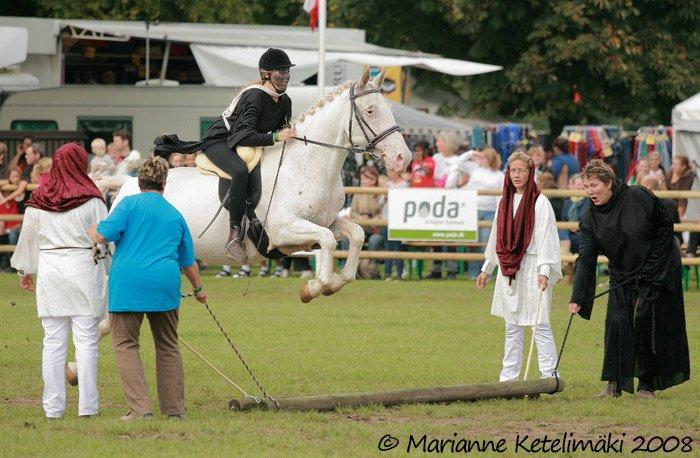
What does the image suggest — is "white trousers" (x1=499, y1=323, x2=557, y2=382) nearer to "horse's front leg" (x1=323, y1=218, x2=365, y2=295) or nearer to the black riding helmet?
"horse's front leg" (x1=323, y1=218, x2=365, y2=295)

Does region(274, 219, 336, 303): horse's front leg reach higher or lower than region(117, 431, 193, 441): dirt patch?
higher

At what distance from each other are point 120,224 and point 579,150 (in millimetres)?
18675

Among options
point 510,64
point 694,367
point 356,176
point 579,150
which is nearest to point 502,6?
point 510,64

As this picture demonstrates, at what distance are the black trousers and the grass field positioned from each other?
5.20ft

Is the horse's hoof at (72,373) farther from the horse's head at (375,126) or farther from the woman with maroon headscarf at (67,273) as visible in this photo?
the horse's head at (375,126)

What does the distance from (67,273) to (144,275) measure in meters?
0.76

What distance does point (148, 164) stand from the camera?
1048cm

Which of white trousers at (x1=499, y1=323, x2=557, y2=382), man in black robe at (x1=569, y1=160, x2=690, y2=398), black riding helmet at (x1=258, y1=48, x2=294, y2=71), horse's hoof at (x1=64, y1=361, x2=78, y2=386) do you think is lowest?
horse's hoof at (x1=64, y1=361, x2=78, y2=386)

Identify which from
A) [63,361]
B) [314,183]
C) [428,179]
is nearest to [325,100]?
[314,183]

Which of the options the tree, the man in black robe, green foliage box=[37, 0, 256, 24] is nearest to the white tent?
the tree

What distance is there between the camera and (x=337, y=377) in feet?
44.2

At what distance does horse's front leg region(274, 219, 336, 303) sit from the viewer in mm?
11961

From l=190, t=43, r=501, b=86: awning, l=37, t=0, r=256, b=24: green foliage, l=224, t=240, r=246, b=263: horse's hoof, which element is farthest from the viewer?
l=37, t=0, r=256, b=24: green foliage

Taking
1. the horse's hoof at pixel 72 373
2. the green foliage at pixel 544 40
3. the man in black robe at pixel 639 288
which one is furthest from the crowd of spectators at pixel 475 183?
the horse's hoof at pixel 72 373
